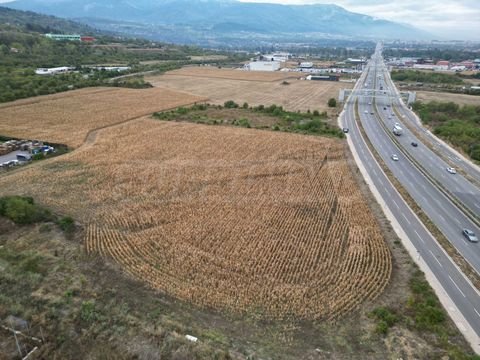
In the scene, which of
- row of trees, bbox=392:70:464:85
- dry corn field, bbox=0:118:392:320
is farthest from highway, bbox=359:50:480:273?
row of trees, bbox=392:70:464:85

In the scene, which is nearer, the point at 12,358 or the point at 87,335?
the point at 12,358

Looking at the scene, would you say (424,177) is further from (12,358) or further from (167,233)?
(12,358)

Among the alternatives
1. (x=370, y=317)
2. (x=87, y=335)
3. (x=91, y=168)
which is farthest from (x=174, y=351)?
(x=91, y=168)

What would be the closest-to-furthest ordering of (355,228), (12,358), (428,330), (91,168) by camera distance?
(12,358) → (428,330) → (355,228) → (91,168)

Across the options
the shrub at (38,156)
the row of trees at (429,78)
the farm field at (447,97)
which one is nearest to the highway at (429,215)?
the shrub at (38,156)

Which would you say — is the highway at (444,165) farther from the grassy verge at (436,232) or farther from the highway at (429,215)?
the grassy verge at (436,232)

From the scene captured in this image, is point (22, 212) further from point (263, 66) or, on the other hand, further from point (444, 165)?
point (263, 66)
